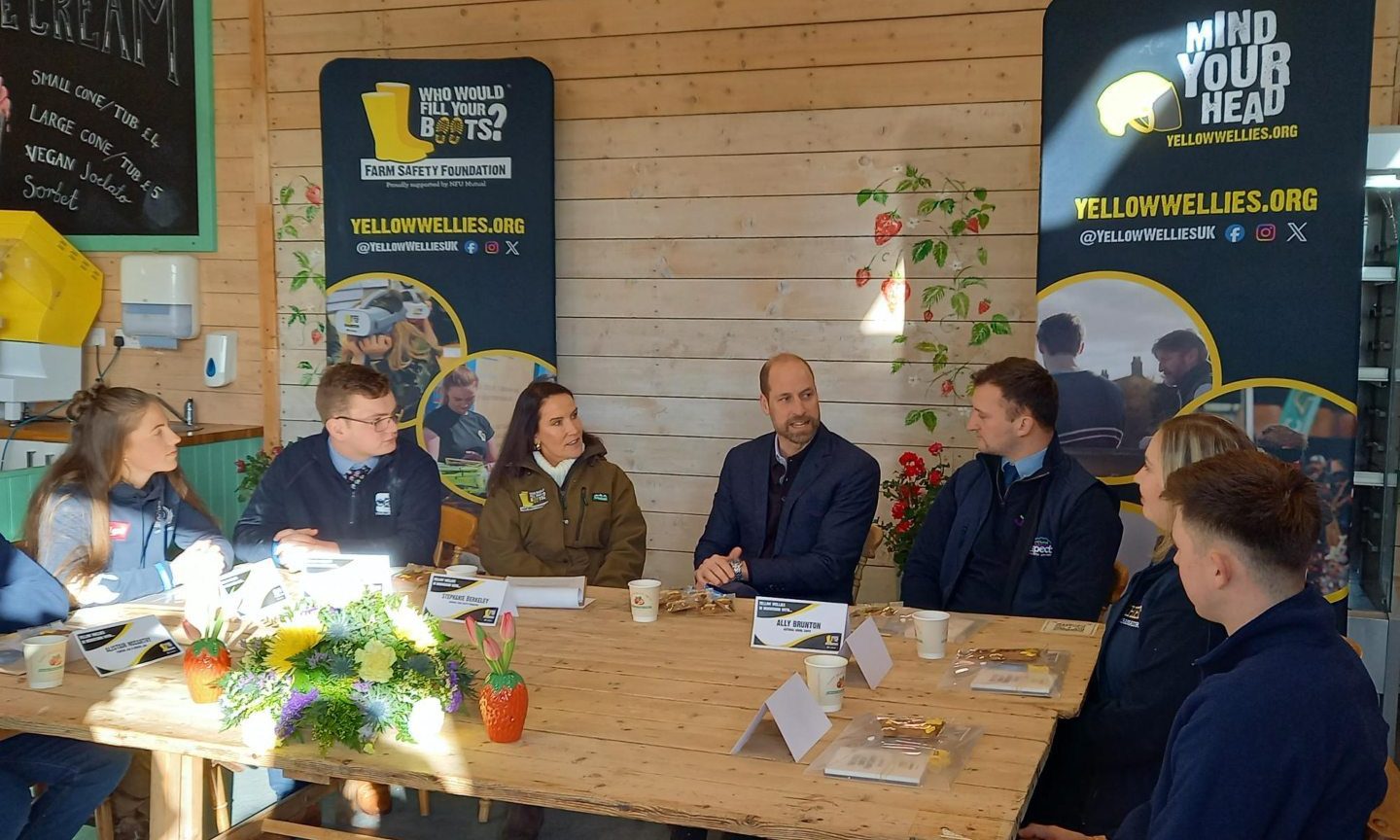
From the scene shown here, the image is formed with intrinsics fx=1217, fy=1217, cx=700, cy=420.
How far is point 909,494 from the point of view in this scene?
4.31 m

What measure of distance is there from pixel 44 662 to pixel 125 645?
187 mm

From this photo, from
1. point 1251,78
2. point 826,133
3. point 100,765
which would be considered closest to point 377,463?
point 100,765

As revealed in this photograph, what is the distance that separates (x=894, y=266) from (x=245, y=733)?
121 inches

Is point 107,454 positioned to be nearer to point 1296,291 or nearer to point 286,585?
point 286,585

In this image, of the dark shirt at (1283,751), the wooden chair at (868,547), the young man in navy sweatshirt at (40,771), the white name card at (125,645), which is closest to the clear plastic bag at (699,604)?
the wooden chair at (868,547)

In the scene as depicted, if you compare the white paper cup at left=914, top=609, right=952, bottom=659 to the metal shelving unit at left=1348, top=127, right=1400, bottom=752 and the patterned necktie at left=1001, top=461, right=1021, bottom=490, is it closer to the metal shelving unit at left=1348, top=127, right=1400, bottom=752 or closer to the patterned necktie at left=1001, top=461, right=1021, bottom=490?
the patterned necktie at left=1001, top=461, right=1021, bottom=490

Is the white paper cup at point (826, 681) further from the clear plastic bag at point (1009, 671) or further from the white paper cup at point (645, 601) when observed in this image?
the white paper cup at point (645, 601)

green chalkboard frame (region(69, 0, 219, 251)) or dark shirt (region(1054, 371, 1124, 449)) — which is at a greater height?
green chalkboard frame (region(69, 0, 219, 251))

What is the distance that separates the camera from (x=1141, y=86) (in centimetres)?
367

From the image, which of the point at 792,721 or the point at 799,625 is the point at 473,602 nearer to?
the point at 799,625

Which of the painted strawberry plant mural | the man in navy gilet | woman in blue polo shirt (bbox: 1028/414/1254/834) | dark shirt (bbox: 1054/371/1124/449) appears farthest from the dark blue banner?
woman in blue polo shirt (bbox: 1028/414/1254/834)

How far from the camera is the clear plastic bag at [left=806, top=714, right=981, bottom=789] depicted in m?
1.79

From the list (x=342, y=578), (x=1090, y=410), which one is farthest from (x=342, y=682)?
(x=1090, y=410)

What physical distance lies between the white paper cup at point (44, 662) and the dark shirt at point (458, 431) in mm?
2601
